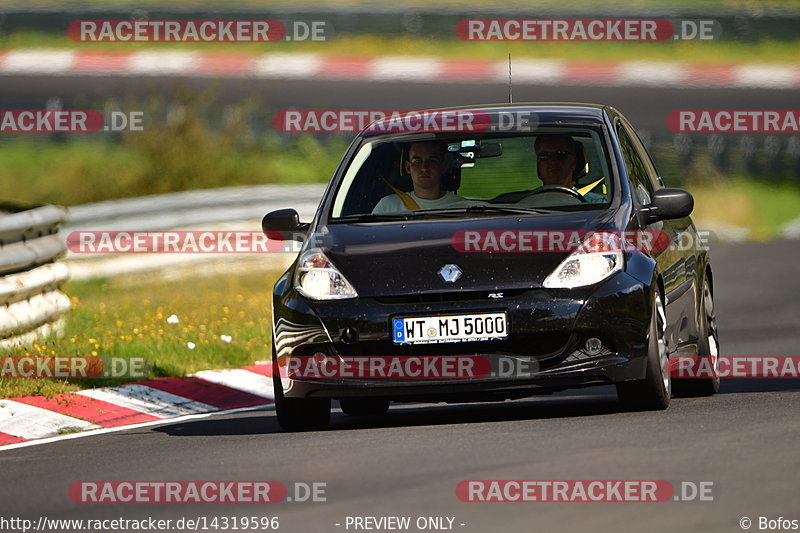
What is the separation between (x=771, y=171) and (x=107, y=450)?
15.4m

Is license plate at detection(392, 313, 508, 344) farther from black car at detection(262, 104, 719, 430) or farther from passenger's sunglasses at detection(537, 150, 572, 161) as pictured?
passenger's sunglasses at detection(537, 150, 572, 161)

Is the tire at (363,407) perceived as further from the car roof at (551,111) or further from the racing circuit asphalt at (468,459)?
the car roof at (551,111)

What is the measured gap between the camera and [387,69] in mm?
29016

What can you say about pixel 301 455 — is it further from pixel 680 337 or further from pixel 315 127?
pixel 315 127

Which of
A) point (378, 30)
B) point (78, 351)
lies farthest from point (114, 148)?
point (78, 351)

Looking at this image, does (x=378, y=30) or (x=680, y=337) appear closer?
(x=680, y=337)

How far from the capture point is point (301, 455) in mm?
8305

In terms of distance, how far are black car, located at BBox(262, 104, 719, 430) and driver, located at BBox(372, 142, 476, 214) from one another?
11 mm

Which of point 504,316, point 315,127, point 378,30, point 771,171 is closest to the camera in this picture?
point 504,316

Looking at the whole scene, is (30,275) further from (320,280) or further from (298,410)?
(320,280)

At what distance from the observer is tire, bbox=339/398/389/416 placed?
1059cm

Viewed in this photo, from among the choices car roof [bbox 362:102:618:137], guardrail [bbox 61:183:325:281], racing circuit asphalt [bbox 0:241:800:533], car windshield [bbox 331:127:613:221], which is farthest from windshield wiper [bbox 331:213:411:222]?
guardrail [bbox 61:183:325:281]

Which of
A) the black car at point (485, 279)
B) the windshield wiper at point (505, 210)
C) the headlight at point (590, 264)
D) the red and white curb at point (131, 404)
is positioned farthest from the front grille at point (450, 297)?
the red and white curb at point (131, 404)

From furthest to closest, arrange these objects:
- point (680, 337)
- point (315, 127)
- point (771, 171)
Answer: point (315, 127), point (771, 171), point (680, 337)
